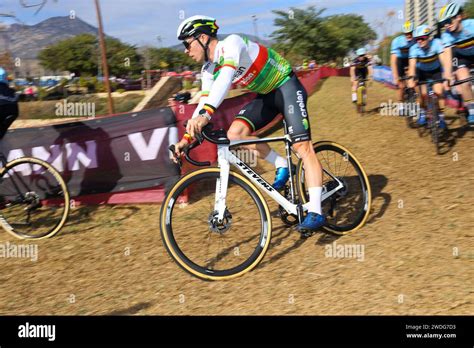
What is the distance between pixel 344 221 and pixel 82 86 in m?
68.0

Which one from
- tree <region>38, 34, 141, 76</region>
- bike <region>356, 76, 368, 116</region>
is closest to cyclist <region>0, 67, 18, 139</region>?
bike <region>356, 76, 368, 116</region>

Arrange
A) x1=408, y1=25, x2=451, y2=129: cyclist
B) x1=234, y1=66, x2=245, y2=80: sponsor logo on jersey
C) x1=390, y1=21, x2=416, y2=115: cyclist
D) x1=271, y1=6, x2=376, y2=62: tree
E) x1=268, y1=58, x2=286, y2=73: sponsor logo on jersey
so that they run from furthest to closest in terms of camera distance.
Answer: x1=271, y1=6, x2=376, y2=62: tree
x1=390, y1=21, x2=416, y2=115: cyclist
x1=408, y1=25, x2=451, y2=129: cyclist
x1=268, y1=58, x2=286, y2=73: sponsor logo on jersey
x1=234, y1=66, x2=245, y2=80: sponsor logo on jersey

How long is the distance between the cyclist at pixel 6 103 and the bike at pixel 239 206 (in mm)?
2413

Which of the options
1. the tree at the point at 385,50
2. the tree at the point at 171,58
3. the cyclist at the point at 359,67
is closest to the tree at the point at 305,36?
the tree at the point at 385,50

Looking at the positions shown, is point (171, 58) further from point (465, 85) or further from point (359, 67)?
point (465, 85)

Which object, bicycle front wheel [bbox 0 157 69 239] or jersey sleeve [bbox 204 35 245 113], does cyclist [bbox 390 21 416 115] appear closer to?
jersey sleeve [bbox 204 35 245 113]

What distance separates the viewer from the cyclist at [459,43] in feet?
24.4

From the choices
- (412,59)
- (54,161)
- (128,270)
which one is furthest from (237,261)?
(412,59)

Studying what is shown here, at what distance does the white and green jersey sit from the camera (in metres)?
3.79

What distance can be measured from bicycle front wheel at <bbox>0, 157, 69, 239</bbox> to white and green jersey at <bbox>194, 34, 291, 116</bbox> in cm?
255

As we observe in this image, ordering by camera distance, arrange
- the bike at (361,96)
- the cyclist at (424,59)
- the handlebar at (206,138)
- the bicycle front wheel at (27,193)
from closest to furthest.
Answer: the handlebar at (206,138)
the bicycle front wheel at (27,193)
the cyclist at (424,59)
the bike at (361,96)

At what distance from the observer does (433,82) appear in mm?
7789

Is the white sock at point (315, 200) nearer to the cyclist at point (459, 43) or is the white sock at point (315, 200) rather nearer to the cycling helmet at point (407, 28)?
the cyclist at point (459, 43)
